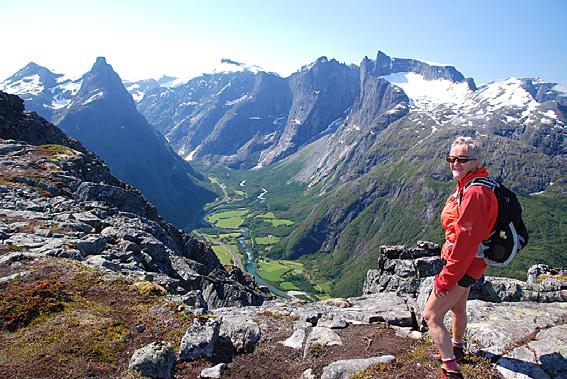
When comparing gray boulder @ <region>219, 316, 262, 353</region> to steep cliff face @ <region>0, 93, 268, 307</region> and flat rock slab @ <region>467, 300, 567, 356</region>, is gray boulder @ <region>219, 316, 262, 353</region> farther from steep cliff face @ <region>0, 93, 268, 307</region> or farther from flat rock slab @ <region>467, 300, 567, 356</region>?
steep cliff face @ <region>0, 93, 268, 307</region>

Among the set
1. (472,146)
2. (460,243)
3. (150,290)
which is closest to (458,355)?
(460,243)

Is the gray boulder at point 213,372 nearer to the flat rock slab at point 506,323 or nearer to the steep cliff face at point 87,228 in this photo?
the flat rock slab at point 506,323

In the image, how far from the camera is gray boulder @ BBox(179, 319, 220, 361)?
1446cm

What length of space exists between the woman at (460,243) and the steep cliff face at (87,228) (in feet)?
61.9

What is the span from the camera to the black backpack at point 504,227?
9.91 metres

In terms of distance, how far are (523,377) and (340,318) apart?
8.82 metres

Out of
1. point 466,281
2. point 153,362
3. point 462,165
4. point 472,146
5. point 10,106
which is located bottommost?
point 153,362

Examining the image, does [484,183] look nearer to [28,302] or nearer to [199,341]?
[199,341]

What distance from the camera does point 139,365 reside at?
13.2m

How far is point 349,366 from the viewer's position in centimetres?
1284

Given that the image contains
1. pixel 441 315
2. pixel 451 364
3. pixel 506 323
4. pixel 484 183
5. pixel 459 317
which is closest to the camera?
pixel 484 183

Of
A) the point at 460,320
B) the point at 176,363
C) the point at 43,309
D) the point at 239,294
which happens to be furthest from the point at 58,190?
the point at 460,320

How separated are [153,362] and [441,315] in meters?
10.0

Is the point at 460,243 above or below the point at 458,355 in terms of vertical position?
above
